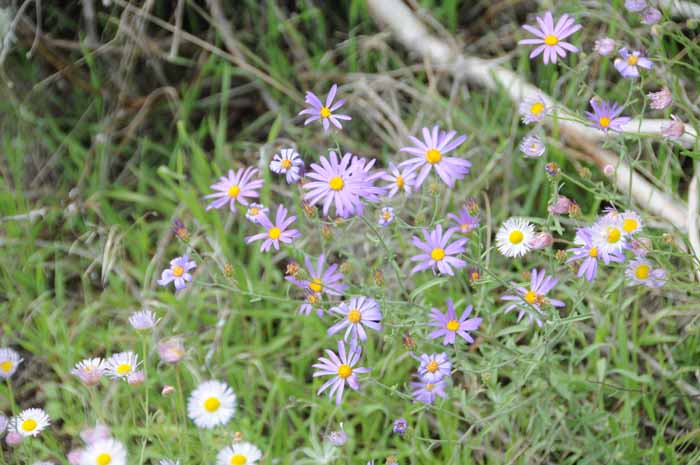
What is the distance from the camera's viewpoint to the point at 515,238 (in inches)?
59.7

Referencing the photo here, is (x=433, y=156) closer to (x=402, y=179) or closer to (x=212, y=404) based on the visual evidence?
(x=402, y=179)

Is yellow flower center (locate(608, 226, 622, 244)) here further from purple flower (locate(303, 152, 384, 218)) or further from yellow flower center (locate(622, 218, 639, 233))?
purple flower (locate(303, 152, 384, 218))

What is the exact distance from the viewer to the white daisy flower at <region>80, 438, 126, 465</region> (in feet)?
4.52

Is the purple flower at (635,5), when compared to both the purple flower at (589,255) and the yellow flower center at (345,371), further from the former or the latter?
the yellow flower center at (345,371)

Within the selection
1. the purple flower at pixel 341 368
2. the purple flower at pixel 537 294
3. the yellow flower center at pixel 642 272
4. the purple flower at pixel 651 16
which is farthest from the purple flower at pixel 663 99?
the purple flower at pixel 341 368

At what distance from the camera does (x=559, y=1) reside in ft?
8.77

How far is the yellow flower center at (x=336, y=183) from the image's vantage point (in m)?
1.44

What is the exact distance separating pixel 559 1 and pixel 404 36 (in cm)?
52

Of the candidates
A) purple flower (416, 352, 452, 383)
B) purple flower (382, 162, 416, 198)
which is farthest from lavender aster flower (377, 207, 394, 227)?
purple flower (416, 352, 452, 383)

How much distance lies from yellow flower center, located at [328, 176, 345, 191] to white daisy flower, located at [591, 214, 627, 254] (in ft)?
1.45

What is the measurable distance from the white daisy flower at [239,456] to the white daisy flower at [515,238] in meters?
0.57

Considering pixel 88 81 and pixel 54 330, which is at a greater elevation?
pixel 88 81

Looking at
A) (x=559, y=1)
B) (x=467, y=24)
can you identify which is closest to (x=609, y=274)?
(x=559, y=1)

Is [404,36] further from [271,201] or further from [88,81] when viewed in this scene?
[88,81]
